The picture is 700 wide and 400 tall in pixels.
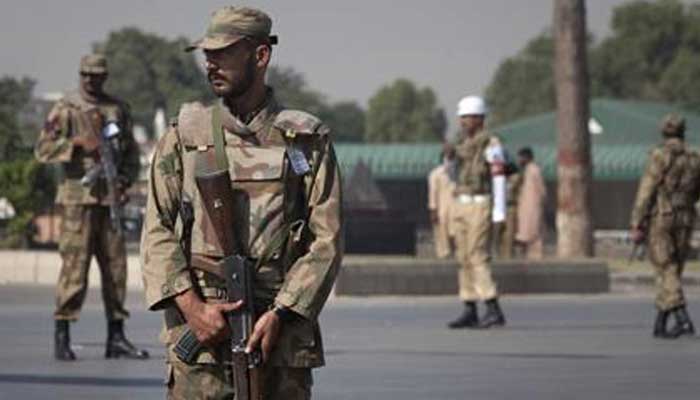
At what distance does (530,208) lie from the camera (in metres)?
30.8

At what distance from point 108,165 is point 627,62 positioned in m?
86.5

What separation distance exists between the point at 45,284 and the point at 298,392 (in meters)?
17.6

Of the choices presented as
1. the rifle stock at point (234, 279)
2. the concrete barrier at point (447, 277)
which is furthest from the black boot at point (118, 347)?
the rifle stock at point (234, 279)

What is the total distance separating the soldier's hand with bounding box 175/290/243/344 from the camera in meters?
7.62

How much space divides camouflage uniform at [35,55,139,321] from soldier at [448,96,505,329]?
4169 mm

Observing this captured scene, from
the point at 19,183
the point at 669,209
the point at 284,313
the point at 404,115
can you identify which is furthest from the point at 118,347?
the point at 404,115

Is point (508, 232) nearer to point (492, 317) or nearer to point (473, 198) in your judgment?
point (492, 317)

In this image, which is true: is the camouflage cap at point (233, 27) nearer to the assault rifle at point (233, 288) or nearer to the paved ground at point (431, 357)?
the assault rifle at point (233, 288)

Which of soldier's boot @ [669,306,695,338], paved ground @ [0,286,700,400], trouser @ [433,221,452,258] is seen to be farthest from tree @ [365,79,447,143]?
soldier's boot @ [669,306,695,338]

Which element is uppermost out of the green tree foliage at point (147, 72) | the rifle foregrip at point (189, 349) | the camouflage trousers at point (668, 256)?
the green tree foliage at point (147, 72)

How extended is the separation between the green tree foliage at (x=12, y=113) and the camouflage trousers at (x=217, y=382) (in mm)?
22710

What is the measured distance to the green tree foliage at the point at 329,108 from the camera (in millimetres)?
71688

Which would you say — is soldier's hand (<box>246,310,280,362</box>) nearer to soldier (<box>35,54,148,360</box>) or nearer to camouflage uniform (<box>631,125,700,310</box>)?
soldier (<box>35,54,148,360</box>)

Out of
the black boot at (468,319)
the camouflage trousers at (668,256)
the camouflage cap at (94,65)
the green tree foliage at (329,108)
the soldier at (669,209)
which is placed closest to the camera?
the camouflage cap at (94,65)
